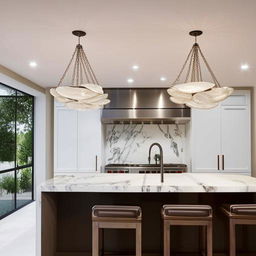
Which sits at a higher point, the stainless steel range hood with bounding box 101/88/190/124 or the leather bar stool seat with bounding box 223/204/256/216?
the stainless steel range hood with bounding box 101/88/190/124

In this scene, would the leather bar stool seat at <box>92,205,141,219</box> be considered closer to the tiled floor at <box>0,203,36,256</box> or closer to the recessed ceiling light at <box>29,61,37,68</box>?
the tiled floor at <box>0,203,36,256</box>

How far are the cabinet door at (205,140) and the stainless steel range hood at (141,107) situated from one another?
0.25 m

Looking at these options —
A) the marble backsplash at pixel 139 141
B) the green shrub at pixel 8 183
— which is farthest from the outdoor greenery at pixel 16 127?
the marble backsplash at pixel 139 141

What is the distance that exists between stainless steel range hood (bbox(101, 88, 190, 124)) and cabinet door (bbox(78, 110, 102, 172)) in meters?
0.22

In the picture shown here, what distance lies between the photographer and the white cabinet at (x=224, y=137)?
546 centimetres

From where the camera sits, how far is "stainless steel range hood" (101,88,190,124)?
18.0ft

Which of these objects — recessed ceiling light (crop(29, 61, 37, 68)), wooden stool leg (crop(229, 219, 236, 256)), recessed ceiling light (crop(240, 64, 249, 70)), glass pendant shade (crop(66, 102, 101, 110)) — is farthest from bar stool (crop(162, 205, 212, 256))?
recessed ceiling light (crop(29, 61, 37, 68))

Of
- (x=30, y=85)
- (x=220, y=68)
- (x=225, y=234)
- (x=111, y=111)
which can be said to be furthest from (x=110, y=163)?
(x=225, y=234)

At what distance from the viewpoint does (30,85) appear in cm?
516

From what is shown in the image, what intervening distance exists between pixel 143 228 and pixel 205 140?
3010mm

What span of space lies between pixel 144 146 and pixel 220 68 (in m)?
2.40

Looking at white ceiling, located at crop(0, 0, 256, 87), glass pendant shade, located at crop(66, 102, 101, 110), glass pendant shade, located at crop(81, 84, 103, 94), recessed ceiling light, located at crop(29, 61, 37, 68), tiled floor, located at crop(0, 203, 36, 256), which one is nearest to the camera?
white ceiling, located at crop(0, 0, 256, 87)

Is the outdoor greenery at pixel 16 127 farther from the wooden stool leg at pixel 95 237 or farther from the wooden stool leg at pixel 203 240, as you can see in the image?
the wooden stool leg at pixel 203 240

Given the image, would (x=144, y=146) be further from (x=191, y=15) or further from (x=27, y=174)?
(x=191, y=15)
